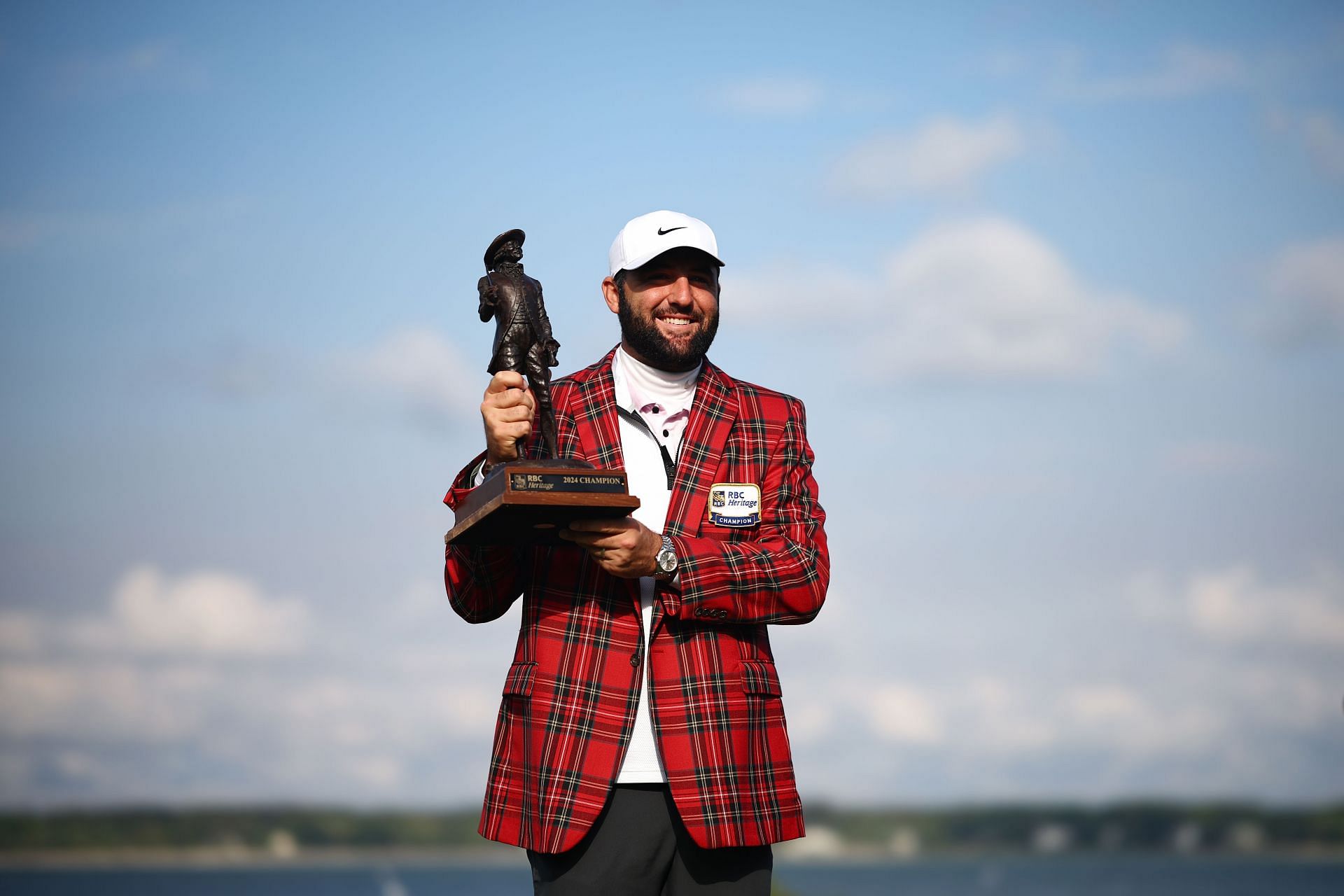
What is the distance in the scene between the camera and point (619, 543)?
319 centimetres

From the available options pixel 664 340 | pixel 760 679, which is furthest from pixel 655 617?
pixel 664 340

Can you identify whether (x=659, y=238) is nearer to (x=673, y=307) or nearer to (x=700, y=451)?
(x=673, y=307)

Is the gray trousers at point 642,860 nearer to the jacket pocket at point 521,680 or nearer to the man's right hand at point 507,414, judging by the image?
the jacket pocket at point 521,680

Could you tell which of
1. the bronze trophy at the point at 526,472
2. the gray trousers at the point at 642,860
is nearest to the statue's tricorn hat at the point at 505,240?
the bronze trophy at the point at 526,472

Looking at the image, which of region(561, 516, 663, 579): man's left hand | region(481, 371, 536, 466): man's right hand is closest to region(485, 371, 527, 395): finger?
region(481, 371, 536, 466): man's right hand

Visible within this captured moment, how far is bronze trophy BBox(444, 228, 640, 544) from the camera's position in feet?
10.1

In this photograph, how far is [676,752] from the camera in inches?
129

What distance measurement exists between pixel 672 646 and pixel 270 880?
435 ft

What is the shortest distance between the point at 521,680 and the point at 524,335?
32.4 inches

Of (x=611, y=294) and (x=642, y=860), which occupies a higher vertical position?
(x=611, y=294)

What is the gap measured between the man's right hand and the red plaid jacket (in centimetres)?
26

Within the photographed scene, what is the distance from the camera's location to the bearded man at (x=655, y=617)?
10.7ft

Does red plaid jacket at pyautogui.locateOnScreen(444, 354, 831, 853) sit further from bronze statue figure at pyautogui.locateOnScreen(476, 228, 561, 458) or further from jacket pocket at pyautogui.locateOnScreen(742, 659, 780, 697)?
bronze statue figure at pyautogui.locateOnScreen(476, 228, 561, 458)

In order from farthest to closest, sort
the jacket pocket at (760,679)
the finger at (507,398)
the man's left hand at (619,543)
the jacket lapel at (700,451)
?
1. the jacket lapel at (700,451)
2. the jacket pocket at (760,679)
3. the finger at (507,398)
4. the man's left hand at (619,543)
